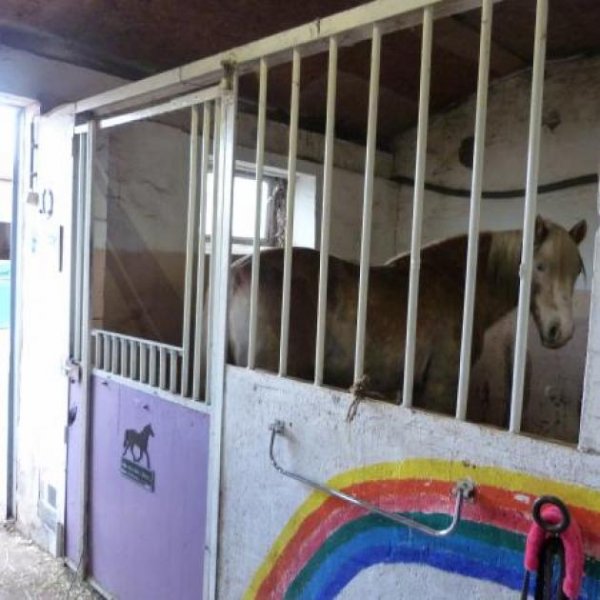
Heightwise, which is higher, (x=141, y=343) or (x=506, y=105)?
(x=506, y=105)

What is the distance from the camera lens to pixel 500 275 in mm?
2059

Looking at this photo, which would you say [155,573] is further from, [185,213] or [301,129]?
[301,129]

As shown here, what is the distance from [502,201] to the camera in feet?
9.92

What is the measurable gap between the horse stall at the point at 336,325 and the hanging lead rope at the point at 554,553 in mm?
44

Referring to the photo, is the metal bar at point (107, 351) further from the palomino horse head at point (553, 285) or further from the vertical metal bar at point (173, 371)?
the palomino horse head at point (553, 285)

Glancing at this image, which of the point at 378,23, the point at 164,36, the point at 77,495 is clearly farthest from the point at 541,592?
the point at 164,36

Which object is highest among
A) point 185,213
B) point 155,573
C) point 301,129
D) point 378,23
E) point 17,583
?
point 301,129

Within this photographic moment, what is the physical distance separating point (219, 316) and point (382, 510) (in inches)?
26.6

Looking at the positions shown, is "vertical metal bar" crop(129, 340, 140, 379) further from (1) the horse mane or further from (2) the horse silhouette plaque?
(1) the horse mane

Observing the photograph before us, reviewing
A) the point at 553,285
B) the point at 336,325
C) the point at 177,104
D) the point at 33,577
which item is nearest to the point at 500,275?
the point at 553,285

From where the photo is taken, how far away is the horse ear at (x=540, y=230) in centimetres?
179

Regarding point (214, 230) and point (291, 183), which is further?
point (214, 230)

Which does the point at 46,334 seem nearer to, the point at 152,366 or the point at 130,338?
the point at 130,338

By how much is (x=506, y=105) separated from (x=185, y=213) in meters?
1.81
